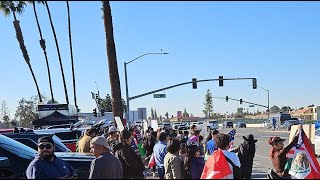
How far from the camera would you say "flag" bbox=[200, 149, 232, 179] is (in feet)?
18.6

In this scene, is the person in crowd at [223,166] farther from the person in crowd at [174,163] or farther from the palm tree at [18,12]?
the palm tree at [18,12]

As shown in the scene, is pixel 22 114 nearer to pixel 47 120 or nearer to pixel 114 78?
pixel 47 120

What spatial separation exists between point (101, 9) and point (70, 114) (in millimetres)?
16043

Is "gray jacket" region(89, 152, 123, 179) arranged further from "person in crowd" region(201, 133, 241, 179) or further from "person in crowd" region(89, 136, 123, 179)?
"person in crowd" region(201, 133, 241, 179)

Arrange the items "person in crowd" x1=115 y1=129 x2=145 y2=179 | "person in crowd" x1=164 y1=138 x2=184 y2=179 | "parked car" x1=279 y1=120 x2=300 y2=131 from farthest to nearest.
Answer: "parked car" x1=279 y1=120 x2=300 y2=131 < "person in crowd" x1=115 y1=129 x2=145 y2=179 < "person in crowd" x1=164 y1=138 x2=184 y2=179

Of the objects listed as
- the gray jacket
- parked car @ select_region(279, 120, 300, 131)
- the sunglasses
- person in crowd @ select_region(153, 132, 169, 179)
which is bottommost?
parked car @ select_region(279, 120, 300, 131)

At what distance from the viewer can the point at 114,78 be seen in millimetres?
19422

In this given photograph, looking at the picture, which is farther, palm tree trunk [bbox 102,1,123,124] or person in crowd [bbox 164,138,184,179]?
palm tree trunk [bbox 102,1,123,124]

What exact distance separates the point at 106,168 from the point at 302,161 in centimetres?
344

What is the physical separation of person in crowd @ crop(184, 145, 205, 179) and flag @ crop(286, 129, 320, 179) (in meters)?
1.51

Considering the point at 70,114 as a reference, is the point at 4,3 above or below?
above

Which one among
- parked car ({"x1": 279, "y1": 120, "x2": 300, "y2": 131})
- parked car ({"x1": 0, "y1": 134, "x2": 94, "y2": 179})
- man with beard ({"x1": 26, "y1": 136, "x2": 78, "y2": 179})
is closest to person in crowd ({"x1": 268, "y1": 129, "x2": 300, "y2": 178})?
parked car ({"x1": 0, "y1": 134, "x2": 94, "y2": 179})

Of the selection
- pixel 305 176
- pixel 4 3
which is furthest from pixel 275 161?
pixel 4 3

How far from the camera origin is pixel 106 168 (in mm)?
5570
